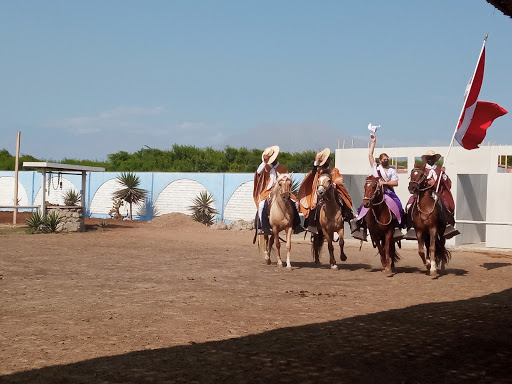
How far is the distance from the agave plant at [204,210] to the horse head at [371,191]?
62.3ft

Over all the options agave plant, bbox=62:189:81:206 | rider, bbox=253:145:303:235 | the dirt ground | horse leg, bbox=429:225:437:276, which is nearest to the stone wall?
agave plant, bbox=62:189:81:206

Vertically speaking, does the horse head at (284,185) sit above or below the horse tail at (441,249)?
above

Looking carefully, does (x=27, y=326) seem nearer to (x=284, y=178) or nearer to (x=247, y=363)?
(x=247, y=363)

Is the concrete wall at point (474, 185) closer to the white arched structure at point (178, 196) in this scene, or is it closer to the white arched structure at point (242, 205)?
the white arched structure at point (242, 205)

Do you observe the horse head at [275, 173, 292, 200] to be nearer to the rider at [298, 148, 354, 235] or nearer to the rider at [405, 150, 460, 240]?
the rider at [298, 148, 354, 235]

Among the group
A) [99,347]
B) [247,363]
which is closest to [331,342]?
[247,363]

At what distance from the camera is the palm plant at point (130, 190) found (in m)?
34.2

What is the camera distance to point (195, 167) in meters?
54.4

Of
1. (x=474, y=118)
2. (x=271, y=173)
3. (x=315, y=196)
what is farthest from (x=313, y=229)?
(x=474, y=118)

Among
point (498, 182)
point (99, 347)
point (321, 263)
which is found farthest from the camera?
point (498, 182)

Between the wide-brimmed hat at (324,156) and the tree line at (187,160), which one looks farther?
the tree line at (187,160)

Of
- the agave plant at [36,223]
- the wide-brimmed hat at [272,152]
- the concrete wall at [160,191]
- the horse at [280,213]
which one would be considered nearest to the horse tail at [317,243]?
the horse at [280,213]

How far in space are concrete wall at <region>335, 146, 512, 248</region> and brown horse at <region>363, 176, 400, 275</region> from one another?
25.4 feet

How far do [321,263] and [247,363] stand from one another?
10.2m
